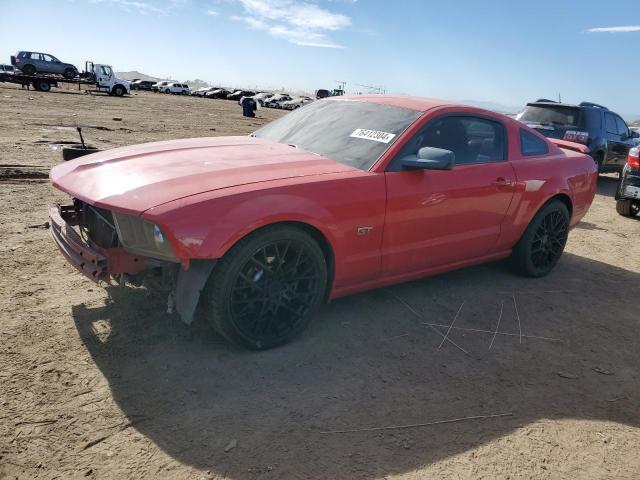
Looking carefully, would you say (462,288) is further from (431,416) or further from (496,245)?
(431,416)

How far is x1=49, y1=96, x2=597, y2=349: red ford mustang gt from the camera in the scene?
107 inches

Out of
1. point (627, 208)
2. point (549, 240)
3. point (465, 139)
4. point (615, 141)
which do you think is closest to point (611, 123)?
point (615, 141)

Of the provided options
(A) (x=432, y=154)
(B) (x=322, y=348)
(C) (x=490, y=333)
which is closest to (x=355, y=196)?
(A) (x=432, y=154)

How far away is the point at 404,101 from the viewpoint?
3996 millimetres

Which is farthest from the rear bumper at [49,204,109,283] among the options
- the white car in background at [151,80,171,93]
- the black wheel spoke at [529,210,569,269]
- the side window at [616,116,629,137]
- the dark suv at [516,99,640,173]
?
the white car in background at [151,80,171,93]

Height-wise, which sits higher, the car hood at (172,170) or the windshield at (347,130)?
the windshield at (347,130)

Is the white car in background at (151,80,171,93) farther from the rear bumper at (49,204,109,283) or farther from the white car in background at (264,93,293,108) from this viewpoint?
the rear bumper at (49,204,109,283)

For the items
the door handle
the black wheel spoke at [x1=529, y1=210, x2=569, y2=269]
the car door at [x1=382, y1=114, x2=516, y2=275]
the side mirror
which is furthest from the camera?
the black wheel spoke at [x1=529, y1=210, x2=569, y2=269]

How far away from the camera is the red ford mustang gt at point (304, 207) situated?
2.72 m

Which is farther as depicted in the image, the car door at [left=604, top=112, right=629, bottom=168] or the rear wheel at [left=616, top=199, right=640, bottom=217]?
the car door at [left=604, top=112, right=629, bottom=168]

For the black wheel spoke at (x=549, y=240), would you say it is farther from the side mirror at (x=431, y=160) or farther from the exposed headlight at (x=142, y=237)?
the exposed headlight at (x=142, y=237)

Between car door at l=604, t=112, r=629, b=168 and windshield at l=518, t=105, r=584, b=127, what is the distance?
3.47 feet

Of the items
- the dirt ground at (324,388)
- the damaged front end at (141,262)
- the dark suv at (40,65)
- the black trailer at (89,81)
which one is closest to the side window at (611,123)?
the dirt ground at (324,388)

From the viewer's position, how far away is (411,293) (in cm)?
419
